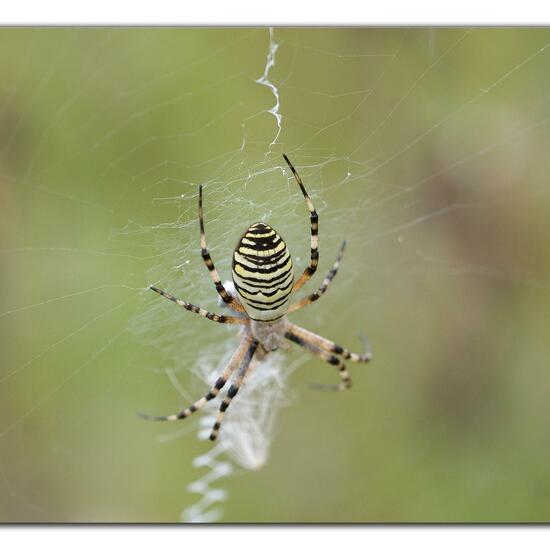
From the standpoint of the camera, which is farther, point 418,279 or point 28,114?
point 418,279

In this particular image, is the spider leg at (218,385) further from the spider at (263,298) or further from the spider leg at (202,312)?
the spider leg at (202,312)

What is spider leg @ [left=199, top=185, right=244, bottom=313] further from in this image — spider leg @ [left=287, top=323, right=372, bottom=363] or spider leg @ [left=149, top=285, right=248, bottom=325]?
spider leg @ [left=287, top=323, right=372, bottom=363]

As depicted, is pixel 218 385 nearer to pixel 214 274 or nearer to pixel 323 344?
pixel 323 344

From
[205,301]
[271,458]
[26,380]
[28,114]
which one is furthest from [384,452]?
[28,114]

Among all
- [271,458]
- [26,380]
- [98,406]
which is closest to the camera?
[26,380]

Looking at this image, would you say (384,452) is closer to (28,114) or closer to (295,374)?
(295,374)

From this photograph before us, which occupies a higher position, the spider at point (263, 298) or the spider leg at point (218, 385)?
the spider at point (263, 298)

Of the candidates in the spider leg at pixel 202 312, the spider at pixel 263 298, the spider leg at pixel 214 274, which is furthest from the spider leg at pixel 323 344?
the spider leg at pixel 214 274
